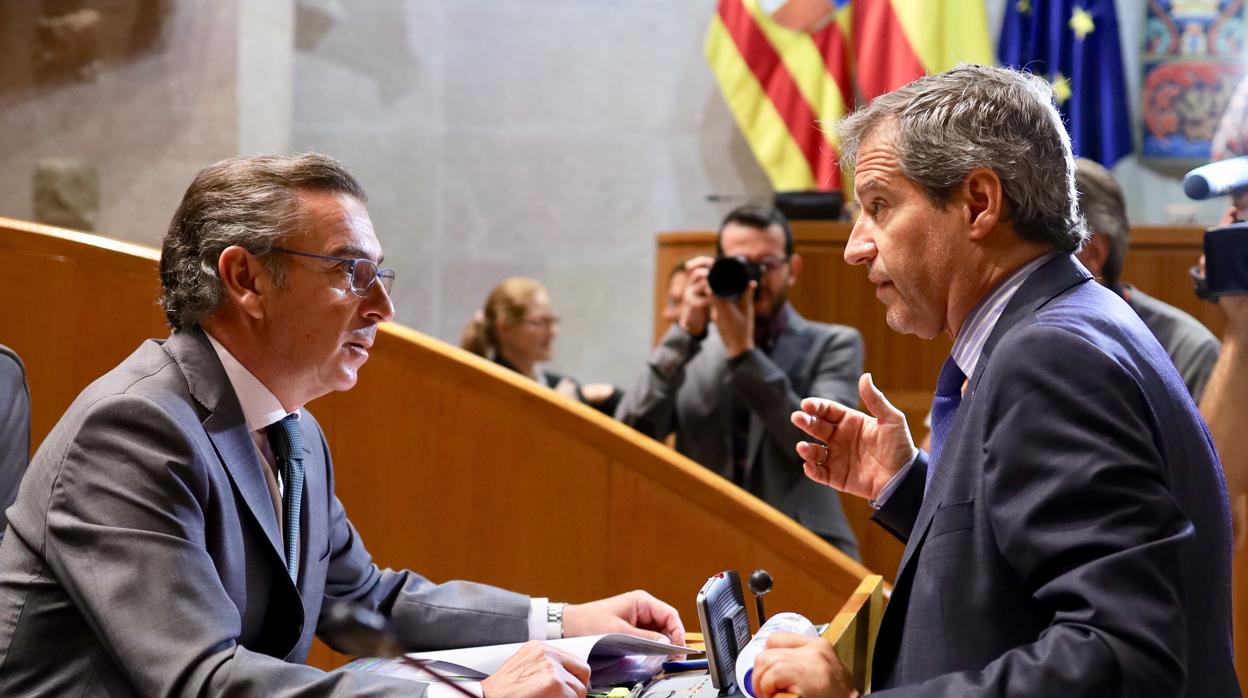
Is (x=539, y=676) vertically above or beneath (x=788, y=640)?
beneath

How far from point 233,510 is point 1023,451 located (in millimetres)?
976

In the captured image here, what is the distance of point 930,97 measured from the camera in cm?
150

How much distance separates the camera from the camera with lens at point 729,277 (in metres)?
3.37

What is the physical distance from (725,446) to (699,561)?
2.86 feet

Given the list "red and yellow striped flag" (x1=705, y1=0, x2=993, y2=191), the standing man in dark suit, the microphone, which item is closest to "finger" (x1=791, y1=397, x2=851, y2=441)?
the standing man in dark suit

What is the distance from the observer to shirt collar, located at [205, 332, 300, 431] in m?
1.78

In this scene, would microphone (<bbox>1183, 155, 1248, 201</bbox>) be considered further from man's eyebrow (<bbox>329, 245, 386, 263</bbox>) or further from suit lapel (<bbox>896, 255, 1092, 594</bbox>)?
man's eyebrow (<bbox>329, 245, 386, 263</bbox>)

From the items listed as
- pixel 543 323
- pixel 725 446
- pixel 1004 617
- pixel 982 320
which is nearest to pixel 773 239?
pixel 725 446

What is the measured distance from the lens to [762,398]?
130 inches

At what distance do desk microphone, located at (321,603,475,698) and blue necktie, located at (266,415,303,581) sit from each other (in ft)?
0.72

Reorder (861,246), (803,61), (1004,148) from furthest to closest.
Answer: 1. (803,61)
2. (861,246)
3. (1004,148)

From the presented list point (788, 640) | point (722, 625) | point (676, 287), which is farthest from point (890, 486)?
point (676, 287)

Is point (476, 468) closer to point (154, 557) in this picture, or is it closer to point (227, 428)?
point (227, 428)

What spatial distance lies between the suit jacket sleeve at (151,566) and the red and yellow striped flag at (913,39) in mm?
4778
